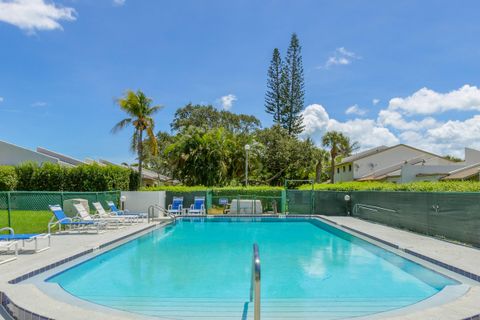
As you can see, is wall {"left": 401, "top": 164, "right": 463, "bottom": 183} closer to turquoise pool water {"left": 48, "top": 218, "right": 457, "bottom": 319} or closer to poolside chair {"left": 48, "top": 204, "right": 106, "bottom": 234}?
turquoise pool water {"left": 48, "top": 218, "right": 457, "bottom": 319}

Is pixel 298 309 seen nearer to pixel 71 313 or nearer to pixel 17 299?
pixel 71 313

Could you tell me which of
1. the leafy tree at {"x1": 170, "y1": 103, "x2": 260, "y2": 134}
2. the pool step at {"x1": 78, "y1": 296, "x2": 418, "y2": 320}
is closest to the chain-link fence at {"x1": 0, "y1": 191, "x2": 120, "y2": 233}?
the pool step at {"x1": 78, "y1": 296, "x2": 418, "y2": 320}

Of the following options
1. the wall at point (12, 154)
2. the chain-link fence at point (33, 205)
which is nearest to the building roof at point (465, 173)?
the chain-link fence at point (33, 205)

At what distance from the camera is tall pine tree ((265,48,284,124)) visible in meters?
41.0

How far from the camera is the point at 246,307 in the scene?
5.46 m

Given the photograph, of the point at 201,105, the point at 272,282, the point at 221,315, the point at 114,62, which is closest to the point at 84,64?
the point at 114,62

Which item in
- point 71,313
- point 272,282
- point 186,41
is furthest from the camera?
point 186,41

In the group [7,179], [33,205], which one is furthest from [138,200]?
[7,179]

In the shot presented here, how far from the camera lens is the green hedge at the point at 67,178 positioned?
2241 centimetres

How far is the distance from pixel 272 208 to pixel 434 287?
1516cm

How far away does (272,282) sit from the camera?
7098mm

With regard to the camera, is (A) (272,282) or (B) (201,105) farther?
(B) (201,105)

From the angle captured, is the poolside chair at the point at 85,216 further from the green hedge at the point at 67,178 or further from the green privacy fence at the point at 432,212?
the green privacy fence at the point at 432,212

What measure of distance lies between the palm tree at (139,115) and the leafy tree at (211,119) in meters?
18.7
